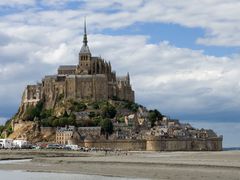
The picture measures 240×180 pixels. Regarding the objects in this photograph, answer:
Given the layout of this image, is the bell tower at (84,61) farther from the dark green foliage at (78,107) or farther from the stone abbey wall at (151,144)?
the stone abbey wall at (151,144)

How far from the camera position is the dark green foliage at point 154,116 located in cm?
14450

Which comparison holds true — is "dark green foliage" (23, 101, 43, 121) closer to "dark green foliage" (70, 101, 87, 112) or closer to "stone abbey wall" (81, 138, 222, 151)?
"dark green foliage" (70, 101, 87, 112)

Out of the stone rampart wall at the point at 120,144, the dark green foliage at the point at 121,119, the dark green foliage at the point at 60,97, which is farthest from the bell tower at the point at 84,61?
the stone rampart wall at the point at 120,144

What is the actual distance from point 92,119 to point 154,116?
57.2 feet

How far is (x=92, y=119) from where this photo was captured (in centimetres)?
13512

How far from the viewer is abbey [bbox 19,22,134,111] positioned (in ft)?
477

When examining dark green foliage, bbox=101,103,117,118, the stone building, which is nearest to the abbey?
dark green foliage, bbox=101,103,117,118

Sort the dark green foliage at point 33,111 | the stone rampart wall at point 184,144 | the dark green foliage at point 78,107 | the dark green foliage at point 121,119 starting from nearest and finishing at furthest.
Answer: the stone rampart wall at point 184,144 → the dark green foliage at point 121,119 → the dark green foliage at point 78,107 → the dark green foliage at point 33,111

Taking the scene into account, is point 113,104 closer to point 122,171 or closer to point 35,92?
point 35,92

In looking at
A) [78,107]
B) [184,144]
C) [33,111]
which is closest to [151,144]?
[184,144]

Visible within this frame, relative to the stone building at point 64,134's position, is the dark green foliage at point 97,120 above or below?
above

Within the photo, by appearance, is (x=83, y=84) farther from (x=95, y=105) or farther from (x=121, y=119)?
(x=121, y=119)

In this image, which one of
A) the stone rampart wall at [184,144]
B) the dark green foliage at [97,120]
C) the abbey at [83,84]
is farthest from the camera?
the abbey at [83,84]

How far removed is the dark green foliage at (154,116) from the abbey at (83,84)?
7.58 m
